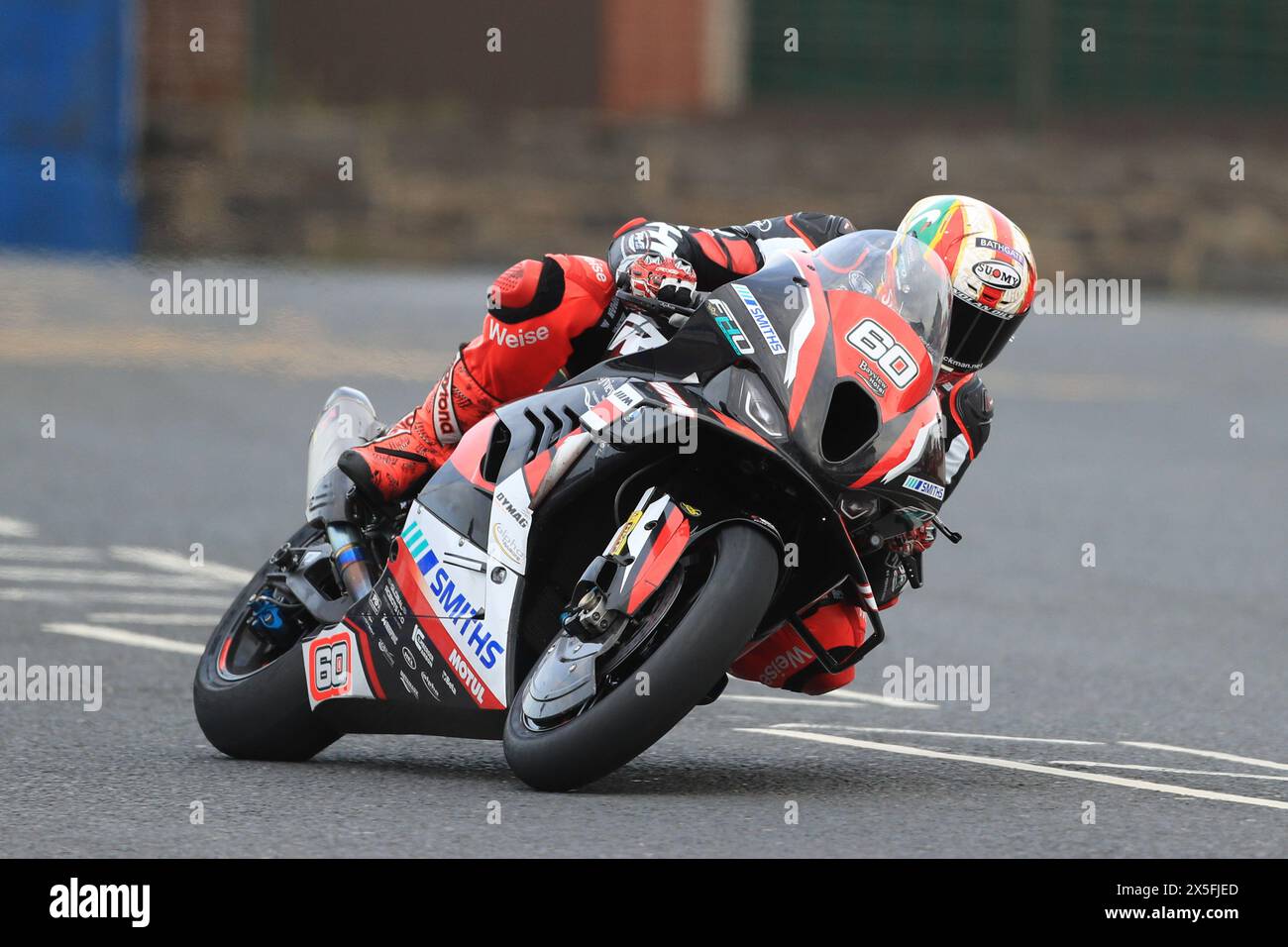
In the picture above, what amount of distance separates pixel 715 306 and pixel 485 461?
2.31 ft

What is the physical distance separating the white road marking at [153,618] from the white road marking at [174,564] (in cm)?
81

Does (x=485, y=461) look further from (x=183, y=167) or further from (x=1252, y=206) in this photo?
(x=1252, y=206)

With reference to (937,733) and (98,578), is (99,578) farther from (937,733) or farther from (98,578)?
(937,733)

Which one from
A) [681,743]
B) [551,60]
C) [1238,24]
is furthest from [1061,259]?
[681,743]

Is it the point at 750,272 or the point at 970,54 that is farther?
the point at 970,54

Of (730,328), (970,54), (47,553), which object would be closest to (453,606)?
(730,328)

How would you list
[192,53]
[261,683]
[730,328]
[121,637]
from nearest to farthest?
[730,328], [261,683], [121,637], [192,53]

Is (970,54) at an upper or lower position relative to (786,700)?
upper

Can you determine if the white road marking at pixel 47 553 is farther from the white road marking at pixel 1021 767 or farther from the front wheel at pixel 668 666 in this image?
the front wheel at pixel 668 666

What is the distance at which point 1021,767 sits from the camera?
6461 millimetres

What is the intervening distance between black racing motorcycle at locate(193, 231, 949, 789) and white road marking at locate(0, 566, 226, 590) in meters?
4.08

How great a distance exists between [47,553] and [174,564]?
632 millimetres

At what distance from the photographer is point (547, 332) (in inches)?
235

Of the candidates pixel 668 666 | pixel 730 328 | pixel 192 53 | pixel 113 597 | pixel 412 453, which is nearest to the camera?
pixel 668 666
